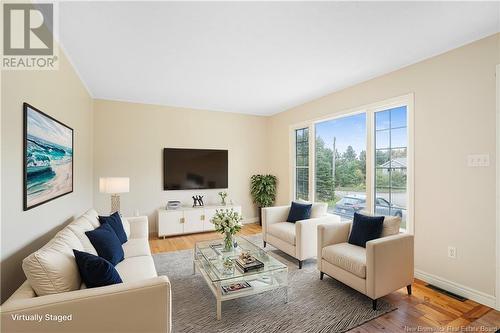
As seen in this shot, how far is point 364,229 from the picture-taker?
8.98 ft

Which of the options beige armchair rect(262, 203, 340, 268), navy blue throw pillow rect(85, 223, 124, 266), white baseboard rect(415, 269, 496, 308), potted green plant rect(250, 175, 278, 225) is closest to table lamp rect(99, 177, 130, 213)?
navy blue throw pillow rect(85, 223, 124, 266)

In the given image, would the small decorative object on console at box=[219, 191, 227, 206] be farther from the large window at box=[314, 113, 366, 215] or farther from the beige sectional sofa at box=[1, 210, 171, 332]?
the beige sectional sofa at box=[1, 210, 171, 332]

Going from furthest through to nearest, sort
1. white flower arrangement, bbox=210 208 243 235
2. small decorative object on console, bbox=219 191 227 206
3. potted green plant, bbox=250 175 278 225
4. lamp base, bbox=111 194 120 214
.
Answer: potted green plant, bbox=250 175 278 225, small decorative object on console, bbox=219 191 227 206, lamp base, bbox=111 194 120 214, white flower arrangement, bbox=210 208 243 235

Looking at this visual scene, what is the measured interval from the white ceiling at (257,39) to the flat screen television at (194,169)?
5.56ft

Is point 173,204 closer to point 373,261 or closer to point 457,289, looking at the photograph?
point 373,261

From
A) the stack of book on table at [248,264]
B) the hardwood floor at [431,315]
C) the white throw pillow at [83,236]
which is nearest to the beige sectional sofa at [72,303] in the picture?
the white throw pillow at [83,236]

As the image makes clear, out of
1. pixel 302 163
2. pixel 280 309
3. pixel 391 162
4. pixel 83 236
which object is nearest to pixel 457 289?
pixel 391 162

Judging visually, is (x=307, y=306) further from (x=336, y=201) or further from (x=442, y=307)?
(x=336, y=201)

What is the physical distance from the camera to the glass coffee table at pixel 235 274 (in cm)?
219

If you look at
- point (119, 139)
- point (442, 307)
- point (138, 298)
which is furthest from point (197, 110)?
point (442, 307)

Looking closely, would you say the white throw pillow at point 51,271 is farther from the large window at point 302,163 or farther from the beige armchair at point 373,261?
the large window at point 302,163

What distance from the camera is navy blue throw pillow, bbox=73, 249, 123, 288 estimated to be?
1.56 metres

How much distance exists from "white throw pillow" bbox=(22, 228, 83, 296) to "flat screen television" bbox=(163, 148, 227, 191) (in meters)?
3.48

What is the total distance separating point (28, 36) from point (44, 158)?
0.99 m
